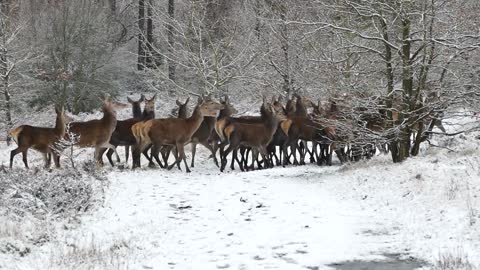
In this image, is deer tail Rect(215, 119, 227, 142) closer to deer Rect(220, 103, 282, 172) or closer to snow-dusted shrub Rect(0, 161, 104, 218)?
deer Rect(220, 103, 282, 172)

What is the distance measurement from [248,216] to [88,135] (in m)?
8.33

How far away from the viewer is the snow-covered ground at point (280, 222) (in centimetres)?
791

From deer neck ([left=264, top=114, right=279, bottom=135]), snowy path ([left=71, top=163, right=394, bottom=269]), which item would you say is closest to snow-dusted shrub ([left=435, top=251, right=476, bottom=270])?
snowy path ([left=71, top=163, right=394, bottom=269])

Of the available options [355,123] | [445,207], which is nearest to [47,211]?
[445,207]

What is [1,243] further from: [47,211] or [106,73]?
[106,73]

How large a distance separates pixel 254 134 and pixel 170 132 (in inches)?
98.8

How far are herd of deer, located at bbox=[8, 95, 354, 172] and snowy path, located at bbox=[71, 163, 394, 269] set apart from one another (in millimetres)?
3178

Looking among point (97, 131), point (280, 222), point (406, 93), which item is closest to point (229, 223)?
point (280, 222)

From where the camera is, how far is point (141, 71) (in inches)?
1705

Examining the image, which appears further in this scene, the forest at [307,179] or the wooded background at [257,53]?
the wooded background at [257,53]

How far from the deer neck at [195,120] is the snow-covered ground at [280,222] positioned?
3.61 metres

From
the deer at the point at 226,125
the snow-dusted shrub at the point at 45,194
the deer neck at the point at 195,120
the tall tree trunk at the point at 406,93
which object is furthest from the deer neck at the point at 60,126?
the tall tree trunk at the point at 406,93

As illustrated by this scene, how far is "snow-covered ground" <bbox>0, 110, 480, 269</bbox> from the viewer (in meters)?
7.91

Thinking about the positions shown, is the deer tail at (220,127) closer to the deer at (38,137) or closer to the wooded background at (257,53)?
the wooded background at (257,53)
